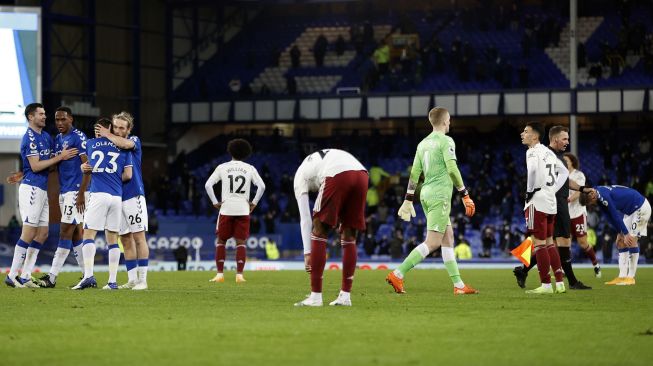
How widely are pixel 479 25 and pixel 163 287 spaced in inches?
1569

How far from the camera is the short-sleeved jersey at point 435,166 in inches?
629

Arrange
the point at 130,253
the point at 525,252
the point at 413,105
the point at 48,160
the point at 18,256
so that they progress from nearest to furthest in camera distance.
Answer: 1. the point at 130,253
2. the point at 48,160
3. the point at 18,256
4. the point at 525,252
5. the point at 413,105

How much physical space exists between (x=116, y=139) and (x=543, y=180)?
5743 mm

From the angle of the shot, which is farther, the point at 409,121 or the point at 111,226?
the point at 409,121

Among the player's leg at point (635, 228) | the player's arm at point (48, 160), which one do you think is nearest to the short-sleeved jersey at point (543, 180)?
the player's leg at point (635, 228)

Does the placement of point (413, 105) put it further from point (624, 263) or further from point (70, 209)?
point (70, 209)

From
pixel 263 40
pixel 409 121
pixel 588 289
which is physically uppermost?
pixel 263 40

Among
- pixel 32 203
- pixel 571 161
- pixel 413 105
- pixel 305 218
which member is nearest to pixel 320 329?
pixel 305 218

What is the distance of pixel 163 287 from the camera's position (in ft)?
60.1

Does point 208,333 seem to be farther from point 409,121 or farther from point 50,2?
point 409,121

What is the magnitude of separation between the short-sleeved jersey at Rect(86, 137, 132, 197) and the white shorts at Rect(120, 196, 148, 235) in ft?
1.17

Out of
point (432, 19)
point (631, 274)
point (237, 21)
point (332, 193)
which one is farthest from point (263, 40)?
point (332, 193)

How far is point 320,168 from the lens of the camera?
41.9ft

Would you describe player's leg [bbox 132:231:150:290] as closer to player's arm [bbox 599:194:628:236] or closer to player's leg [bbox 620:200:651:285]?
player's arm [bbox 599:194:628:236]
